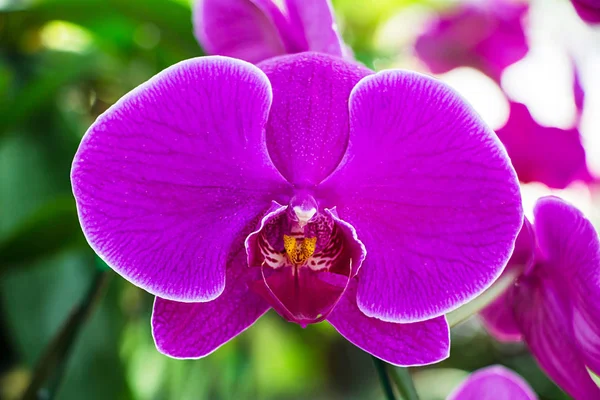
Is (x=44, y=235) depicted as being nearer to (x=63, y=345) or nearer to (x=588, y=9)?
(x=63, y=345)

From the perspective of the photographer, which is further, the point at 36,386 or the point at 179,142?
the point at 36,386

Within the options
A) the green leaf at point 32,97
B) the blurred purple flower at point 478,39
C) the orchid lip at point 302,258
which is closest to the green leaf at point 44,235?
the green leaf at point 32,97

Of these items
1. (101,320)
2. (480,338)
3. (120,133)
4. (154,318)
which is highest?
(120,133)

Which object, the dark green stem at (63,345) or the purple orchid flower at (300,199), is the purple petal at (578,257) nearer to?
the purple orchid flower at (300,199)

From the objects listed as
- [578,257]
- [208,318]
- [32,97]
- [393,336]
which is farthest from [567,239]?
[32,97]

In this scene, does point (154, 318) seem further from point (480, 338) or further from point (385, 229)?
point (480, 338)

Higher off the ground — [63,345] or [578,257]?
[578,257]

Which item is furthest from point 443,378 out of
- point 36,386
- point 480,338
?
point 36,386
